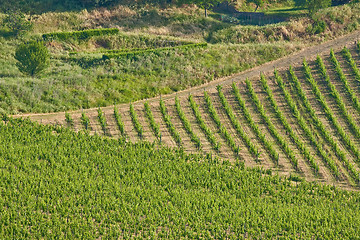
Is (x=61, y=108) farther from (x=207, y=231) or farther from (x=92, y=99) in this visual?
(x=207, y=231)

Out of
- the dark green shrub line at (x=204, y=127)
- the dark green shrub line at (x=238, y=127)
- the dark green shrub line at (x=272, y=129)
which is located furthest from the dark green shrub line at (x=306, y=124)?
the dark green shrub line at (x=204, y=127)

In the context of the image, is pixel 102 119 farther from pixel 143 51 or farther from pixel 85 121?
pixel 143 51

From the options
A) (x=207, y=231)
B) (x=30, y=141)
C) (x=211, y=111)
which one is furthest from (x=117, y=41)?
(x=207, y=231)

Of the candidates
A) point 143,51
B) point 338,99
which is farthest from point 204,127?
point 143,51

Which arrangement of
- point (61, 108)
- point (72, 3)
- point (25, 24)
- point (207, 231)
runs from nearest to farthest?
point (207, 231) < point (61, 108) < point (25, 24) < point (72, 3)

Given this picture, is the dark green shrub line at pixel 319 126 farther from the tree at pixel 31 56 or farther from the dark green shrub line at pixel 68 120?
the tree at pixel 31 56
